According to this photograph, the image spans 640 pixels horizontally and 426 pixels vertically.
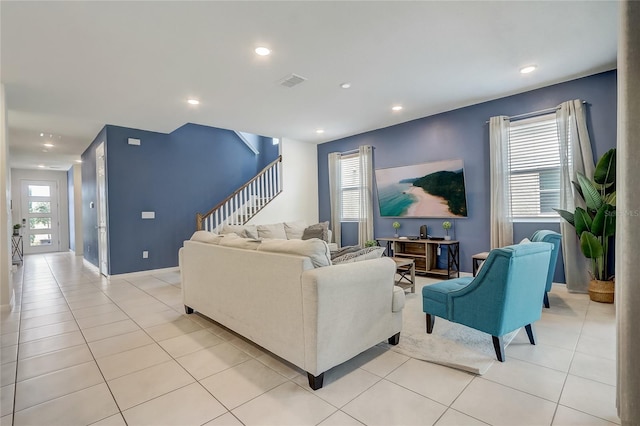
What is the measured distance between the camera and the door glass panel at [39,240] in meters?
10.1

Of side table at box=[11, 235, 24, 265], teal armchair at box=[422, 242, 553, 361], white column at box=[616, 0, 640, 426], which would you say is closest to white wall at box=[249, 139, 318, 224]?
teal armchair at box=[422, 242, 553, 361]

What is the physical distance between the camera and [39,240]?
10219 mm

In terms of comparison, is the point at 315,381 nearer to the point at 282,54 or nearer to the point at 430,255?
the point at 282,54

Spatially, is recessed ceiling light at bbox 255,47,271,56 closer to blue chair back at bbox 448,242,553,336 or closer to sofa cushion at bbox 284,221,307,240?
blue chair back at bbox 448,242,553,336

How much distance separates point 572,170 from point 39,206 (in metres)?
13.9

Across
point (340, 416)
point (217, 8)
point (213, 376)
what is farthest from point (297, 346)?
point (217, 8)

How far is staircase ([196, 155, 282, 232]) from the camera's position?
648 cm

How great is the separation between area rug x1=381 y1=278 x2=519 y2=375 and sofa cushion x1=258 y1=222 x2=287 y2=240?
331cm

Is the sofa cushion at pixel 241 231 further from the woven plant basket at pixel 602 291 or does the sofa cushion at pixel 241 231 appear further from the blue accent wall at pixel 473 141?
the woven plant basket at pixel 602 291

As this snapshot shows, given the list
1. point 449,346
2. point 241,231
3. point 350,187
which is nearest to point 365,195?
point 350,187

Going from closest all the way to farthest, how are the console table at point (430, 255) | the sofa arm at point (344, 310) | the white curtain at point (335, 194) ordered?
the sofa arm at point (344, 310) → the console table at point (430, 255) → the white curtain at point (335, 194)

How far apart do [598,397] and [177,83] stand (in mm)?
4830

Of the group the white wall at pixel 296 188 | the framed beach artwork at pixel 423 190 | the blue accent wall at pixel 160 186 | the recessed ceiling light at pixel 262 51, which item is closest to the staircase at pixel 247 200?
the white wall at pixel 296 188

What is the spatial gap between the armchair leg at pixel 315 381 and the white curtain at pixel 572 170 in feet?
12.7
